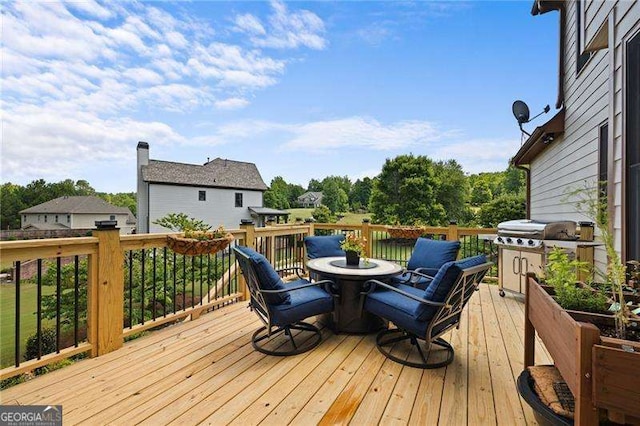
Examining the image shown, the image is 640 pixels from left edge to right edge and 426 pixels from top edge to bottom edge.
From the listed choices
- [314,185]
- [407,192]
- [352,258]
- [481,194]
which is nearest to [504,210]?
[407,192]

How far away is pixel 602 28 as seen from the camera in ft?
9.13

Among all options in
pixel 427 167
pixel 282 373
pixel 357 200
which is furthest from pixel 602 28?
pixel 357 200

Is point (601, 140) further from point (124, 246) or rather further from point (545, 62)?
point (124, 246)

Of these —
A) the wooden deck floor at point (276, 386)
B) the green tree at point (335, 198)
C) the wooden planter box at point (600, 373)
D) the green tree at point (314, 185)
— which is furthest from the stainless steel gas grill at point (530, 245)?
the green tree at point (314, 185)

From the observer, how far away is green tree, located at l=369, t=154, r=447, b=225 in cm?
1881

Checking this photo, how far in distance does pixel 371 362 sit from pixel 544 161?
587cm

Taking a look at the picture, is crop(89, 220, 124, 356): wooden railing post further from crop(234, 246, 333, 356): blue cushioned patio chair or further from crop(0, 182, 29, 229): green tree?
crop(0, 182, 29, 229): green tree

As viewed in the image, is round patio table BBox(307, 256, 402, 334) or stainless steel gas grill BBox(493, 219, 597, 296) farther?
stainless steel gas grill BBox(493, 219, 597, 296)

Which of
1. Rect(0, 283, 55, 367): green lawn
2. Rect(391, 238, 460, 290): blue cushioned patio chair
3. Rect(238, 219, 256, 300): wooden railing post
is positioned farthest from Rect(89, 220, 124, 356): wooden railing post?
Rect(0, 283, 55, 367): green lawn

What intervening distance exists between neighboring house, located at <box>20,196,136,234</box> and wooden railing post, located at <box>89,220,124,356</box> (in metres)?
27.9

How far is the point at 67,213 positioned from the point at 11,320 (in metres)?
22.4

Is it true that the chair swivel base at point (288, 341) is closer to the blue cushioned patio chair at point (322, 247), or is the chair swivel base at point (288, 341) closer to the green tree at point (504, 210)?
the blue cushioned patio chair at point (322, 247)

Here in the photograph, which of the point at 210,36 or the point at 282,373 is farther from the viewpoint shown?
the point at 210,36

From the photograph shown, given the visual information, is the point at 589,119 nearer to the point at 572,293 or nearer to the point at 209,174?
the point at 572,293
